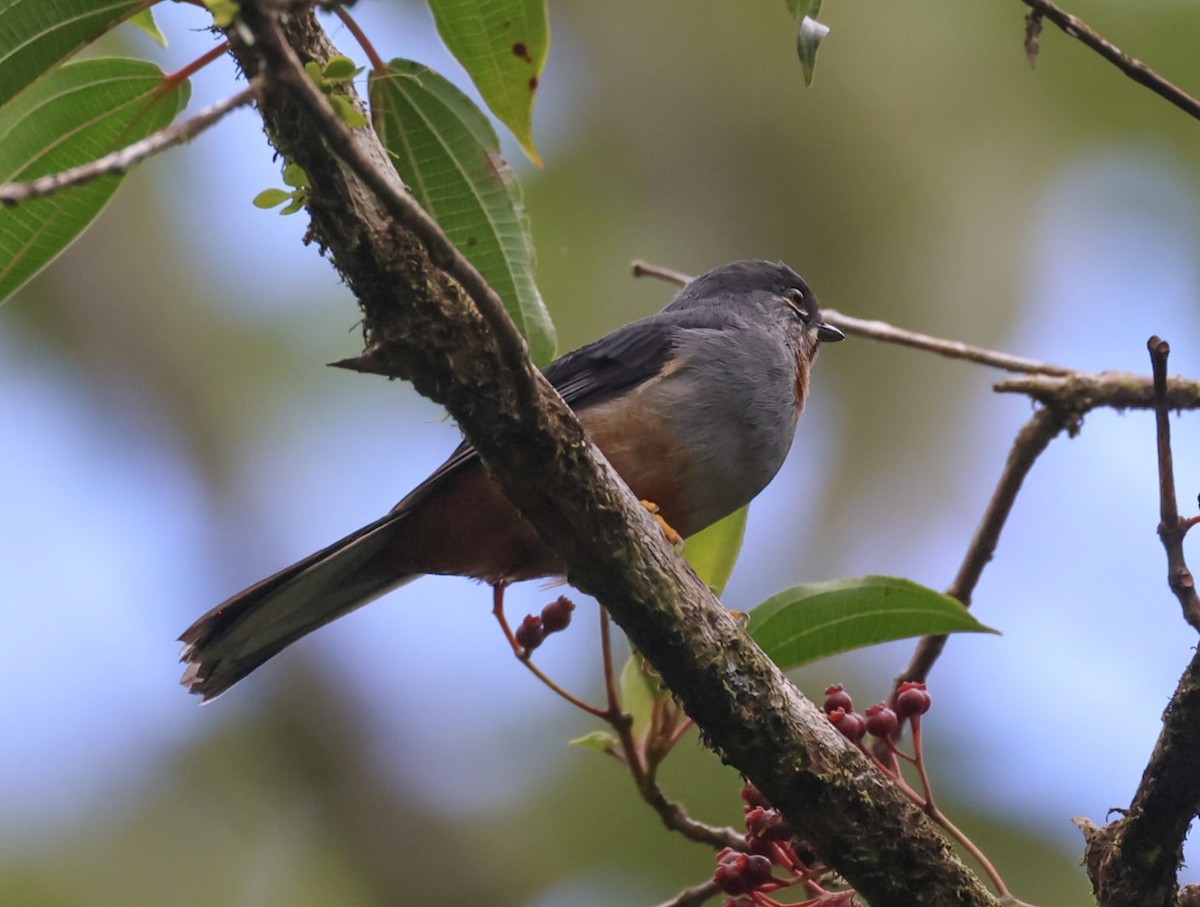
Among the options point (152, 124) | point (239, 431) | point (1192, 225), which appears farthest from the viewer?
point (239, 431)

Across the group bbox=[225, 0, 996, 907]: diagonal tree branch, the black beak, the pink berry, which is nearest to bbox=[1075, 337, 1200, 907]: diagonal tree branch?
bbox=[225, 0, 996, 907]: diagonal tree branch

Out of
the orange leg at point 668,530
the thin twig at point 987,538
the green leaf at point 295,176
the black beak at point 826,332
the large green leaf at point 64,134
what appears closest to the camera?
the green leaf at point 295,176

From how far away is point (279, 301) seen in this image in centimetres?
972

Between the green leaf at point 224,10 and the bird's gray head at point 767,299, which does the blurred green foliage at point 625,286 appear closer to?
the bird's gray head at point 767,299

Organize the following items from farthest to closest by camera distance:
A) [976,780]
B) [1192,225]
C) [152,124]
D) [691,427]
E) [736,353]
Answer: [1192,225] < [976,780] < [736,353] < [691,427] < [152,124]

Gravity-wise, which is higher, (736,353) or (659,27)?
(659,27)

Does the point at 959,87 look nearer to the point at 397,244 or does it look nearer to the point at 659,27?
the point at 659,27

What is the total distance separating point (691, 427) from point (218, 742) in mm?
5758

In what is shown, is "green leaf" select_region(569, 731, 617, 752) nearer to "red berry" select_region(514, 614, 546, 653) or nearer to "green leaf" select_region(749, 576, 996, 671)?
"red berry" select_region(514, 614, 546, 653)

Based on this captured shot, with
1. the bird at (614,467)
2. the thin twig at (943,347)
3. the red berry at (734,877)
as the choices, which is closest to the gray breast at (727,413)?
the bird at (614,467)

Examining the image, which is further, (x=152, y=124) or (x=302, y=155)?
(x=152, y=124)

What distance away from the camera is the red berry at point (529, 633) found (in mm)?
3344

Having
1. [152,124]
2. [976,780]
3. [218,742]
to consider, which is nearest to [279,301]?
[218,742]

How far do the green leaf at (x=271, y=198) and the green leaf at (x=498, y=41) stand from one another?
459mm
